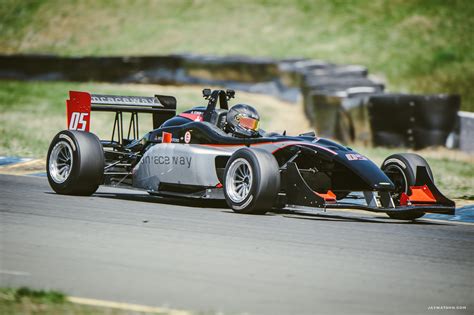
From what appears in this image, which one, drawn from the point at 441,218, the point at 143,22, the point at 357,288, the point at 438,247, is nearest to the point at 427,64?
the point at 143,22

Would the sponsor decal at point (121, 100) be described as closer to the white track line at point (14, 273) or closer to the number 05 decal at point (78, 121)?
the number 05 decal at point (78, 121)

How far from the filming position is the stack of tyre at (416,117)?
17984mm

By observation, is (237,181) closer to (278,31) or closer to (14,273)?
(14,273)

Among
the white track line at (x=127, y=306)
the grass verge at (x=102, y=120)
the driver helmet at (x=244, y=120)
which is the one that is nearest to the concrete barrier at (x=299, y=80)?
the grass verge at (x=102, y=120)

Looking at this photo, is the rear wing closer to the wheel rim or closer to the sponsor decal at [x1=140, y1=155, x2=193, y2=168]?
the sponsor decal at [x1=140, y1=155, x2=193, y2=168]

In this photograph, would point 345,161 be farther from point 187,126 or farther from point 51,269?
point 51,269

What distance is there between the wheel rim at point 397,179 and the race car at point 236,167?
0.01 metres

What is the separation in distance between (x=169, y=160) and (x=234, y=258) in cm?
413

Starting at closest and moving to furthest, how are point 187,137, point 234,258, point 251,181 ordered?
point 234,258, point 251,181, point 187,137

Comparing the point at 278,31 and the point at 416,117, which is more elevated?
the point at 278,31

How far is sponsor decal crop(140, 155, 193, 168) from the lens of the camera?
11241 mm

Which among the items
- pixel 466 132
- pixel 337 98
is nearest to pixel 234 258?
pixel 466 132

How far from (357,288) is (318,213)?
4714 mm

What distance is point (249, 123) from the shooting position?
11.2m
